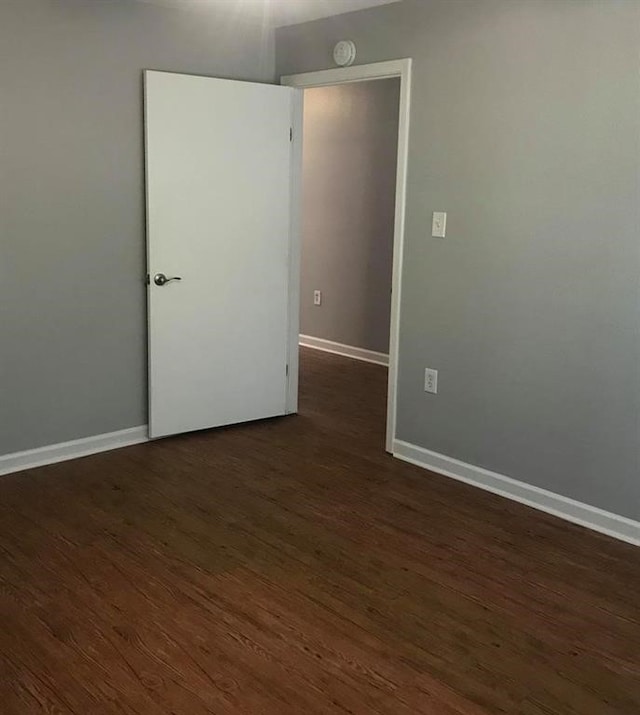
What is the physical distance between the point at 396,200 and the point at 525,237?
0.79 metres

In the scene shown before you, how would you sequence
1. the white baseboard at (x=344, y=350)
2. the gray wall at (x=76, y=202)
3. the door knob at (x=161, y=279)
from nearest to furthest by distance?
the gray wall at (x=76, y=202) < the door knob at (x=161, y=279) < the white baseboard at (x=344, y=350)

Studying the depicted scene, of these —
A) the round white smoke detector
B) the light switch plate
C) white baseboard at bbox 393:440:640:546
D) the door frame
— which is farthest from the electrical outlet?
the round white smoke detector

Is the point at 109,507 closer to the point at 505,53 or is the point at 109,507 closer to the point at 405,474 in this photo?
the point at 405,474

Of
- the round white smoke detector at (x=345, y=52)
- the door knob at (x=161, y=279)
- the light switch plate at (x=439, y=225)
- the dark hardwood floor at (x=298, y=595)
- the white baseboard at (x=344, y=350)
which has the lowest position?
the dark hardwood floor at (x=298, y=595)

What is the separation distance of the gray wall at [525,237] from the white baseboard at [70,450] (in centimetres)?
155

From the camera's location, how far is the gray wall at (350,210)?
6.18 meters

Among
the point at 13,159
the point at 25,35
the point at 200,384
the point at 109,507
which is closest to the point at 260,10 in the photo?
the point at 25,35

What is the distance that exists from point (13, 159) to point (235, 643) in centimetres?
250

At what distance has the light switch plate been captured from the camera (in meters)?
3.84

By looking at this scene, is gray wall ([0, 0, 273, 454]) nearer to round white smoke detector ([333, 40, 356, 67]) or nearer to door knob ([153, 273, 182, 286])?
door knob ([153, 273, 182, 286])

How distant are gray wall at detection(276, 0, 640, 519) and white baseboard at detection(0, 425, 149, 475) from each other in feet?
5.10

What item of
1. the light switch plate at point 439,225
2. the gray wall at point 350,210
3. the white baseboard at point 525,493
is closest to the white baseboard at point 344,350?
the gray wall at point 350,210

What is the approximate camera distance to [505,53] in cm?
346

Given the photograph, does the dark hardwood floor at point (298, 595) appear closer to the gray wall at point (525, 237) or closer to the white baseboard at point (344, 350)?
the gray wall at point (525, 237)
